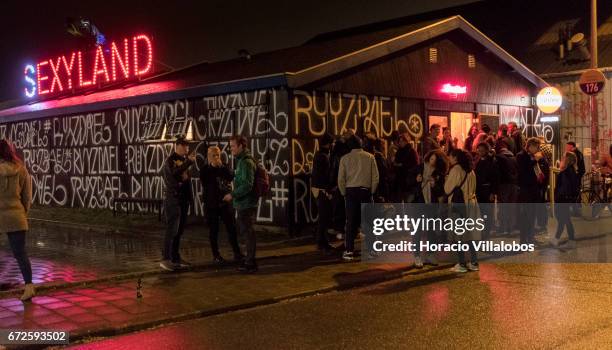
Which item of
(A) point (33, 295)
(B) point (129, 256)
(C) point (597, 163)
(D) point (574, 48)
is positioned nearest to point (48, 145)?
(B) point (129, 256)

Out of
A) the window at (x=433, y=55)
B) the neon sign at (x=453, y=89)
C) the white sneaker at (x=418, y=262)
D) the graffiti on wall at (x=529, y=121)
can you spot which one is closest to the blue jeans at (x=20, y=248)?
the white sneaker at (x=418, y=262)

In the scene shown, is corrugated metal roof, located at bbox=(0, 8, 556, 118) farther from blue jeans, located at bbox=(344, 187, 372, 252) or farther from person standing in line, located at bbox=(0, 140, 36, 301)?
person standing in line, located at bbox=(0, 140, 36, 301)

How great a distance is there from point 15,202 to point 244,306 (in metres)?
3.03

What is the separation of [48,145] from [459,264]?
14226 mm

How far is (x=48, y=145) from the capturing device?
19.2 meters

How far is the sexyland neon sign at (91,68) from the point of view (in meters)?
19.8

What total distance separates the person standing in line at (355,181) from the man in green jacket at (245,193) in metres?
1.61

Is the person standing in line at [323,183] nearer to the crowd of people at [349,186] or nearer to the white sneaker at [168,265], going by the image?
the crowd of people at [349,186]

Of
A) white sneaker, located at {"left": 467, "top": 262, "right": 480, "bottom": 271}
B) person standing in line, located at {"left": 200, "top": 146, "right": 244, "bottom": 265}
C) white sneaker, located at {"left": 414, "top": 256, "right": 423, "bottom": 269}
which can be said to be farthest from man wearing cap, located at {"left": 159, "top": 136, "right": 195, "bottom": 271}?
white sneaker, located at {"left": 467, "top": 262, "right": 480, "bottom": 271}

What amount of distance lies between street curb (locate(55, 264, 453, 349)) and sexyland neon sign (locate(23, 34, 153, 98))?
12.9 metres

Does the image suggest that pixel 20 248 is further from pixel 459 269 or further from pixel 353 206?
pixel 459 269

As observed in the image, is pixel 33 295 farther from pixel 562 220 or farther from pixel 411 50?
pixel 411 50

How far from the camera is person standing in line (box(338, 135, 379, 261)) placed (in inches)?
396

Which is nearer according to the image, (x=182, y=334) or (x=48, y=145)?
(x=182, y=334)
